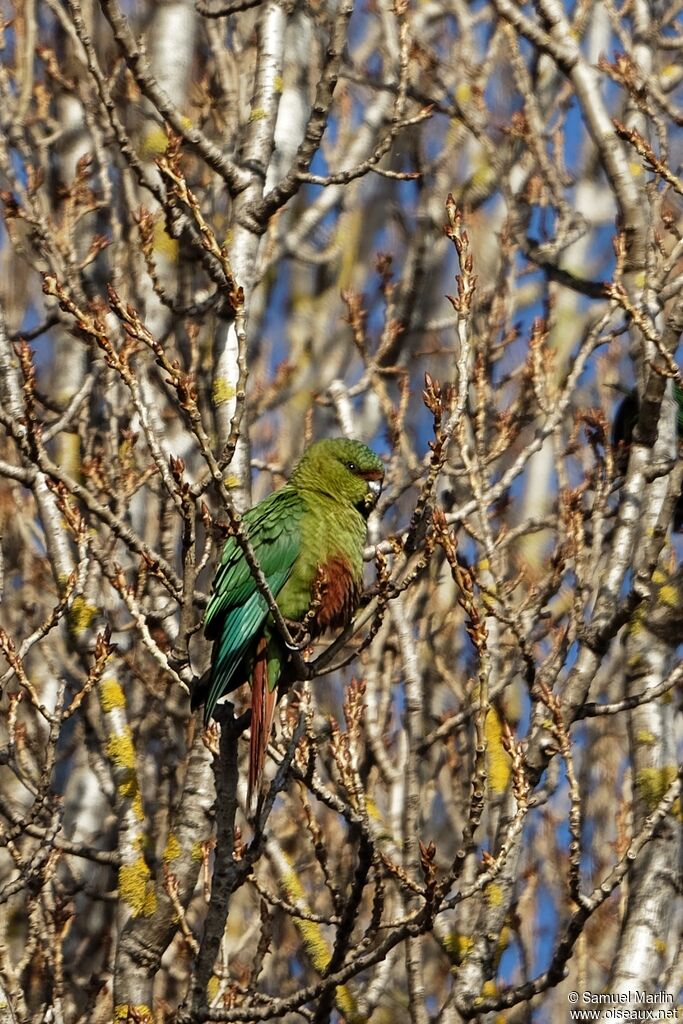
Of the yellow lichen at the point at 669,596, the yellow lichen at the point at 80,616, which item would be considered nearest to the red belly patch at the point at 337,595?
the yellow lichen at the point at 80,616

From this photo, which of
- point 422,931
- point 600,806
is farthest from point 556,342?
point 422,931

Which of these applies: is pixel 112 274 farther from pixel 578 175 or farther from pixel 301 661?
pixel 578 175

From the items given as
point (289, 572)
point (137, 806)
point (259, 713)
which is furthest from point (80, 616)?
point (259, 713)

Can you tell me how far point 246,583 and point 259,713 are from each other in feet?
1.48

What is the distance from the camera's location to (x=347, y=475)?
4.68m

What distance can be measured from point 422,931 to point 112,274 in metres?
3.74

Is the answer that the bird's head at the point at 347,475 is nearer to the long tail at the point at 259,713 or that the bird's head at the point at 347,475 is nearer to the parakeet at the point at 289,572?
the parakeet at the point at 289,572

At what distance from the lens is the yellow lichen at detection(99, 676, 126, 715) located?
179 inches

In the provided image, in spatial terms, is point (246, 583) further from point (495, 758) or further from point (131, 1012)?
point (495, 758)

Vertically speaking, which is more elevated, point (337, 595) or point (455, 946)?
point (337, 595)

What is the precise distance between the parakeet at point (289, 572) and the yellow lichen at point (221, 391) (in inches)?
15.5

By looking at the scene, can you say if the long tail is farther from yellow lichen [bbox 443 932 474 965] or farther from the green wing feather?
yellow lichen [bbox 443 932 474 965]

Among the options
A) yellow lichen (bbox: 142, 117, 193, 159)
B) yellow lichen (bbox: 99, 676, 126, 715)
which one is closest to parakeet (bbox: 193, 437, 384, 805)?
yellow lichen (bbox: 99, 676, 126, 715)

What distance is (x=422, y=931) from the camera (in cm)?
321
